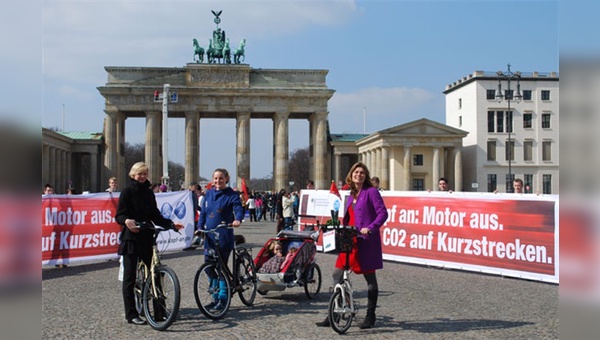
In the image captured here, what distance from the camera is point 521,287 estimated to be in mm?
12469

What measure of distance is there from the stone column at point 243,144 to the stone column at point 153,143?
9.40 meters

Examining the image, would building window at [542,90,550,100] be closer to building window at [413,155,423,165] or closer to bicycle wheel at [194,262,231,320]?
building window at [413,155,423,165]

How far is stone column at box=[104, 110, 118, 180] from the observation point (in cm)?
7300

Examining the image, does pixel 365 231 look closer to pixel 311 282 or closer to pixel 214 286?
pixel 214 286

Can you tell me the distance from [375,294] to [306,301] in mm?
2799

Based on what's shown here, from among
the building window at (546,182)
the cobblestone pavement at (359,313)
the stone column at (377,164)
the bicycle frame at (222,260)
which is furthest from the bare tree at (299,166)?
the bicycle frame at (222,260)

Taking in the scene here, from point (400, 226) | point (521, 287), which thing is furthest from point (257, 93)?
point (521, 287)

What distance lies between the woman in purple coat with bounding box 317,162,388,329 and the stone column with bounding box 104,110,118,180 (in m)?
68.0

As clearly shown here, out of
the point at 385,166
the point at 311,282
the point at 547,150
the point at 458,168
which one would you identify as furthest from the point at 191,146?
the point at 311,282

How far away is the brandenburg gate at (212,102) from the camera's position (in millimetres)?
→ 72938

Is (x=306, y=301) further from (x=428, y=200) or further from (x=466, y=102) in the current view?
(x=466, y=102)

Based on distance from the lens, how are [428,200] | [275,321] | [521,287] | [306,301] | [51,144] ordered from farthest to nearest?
[51,144] → [428,200] → [521,287] → [306,301] → [275,321]

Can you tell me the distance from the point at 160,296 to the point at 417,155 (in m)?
70.3

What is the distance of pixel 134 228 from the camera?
8.32m
